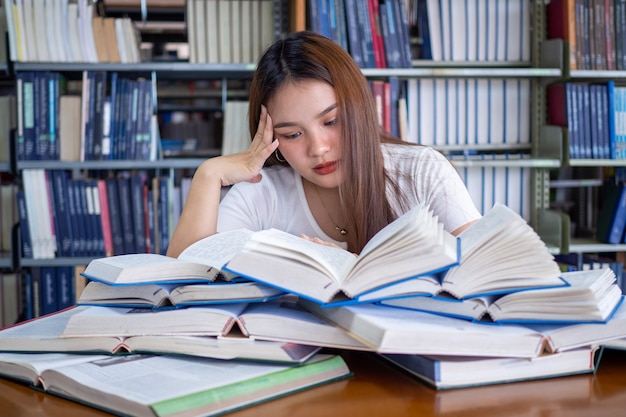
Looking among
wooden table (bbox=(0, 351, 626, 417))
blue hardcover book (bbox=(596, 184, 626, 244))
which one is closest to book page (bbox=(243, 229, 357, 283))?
wooden table (bbox=(0, 351, 626, 417))

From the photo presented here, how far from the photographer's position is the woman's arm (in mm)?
1323

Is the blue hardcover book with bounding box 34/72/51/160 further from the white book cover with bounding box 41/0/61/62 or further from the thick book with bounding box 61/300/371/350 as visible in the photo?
the thick book with bounding box 61/300/371/350

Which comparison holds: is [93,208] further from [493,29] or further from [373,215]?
[493,29]

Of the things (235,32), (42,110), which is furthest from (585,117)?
(42,110)

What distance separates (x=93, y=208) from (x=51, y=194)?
6.5 inches

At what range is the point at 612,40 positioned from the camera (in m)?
2.56

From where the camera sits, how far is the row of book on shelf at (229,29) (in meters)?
2.49

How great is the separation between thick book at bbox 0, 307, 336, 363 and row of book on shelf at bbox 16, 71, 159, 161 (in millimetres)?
1779

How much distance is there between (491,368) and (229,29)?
2093 millimetres

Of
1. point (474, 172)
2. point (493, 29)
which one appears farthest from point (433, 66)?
point (474, 172)

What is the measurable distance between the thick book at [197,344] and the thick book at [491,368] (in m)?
0.07

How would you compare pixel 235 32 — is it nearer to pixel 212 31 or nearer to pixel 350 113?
pixel 212 31

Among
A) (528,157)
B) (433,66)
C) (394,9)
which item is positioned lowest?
(528,157)

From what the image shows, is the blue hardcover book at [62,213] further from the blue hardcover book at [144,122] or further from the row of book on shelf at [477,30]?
A: the row of book on shelf at [477,30]
